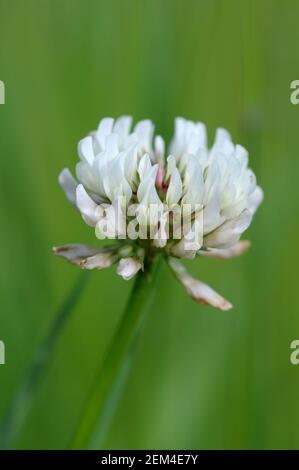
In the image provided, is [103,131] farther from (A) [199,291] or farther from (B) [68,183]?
(A) [199,291]

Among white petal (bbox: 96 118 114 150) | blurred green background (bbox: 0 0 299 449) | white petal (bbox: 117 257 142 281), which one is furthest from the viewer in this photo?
blurred green background (bbox: 0 0 299 449)

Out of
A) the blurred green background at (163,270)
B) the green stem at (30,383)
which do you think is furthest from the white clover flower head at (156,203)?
the blurred green background at (163,270)

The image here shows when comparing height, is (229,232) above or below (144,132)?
below

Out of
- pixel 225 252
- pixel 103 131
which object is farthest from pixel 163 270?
pixel 103 131

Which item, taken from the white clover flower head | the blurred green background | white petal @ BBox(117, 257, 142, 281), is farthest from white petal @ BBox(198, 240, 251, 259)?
the blurred green background

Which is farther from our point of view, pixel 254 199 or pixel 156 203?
pixel 254 199

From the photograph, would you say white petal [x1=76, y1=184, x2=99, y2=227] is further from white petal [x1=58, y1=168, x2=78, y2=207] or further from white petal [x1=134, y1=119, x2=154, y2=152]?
white petal [x1=134, y1=119, x2=154, y2=152]
